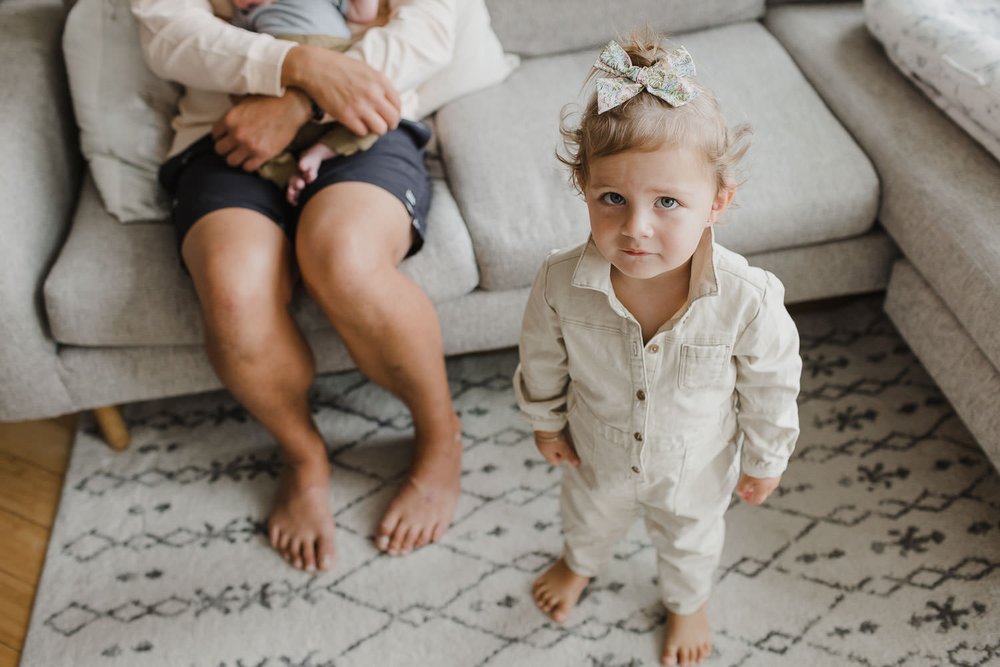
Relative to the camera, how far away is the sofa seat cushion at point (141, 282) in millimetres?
1361

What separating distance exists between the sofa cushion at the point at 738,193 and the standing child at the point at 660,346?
37cm

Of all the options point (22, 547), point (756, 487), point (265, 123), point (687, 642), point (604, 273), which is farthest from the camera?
point (22, 547)

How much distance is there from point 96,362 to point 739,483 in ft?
3.39

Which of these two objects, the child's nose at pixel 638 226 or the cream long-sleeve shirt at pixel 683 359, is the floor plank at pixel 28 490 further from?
the child's nose at pixel 638 226

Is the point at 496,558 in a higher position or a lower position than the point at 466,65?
lower

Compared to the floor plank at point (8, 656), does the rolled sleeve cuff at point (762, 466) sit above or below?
above

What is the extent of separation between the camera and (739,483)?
3.67ft

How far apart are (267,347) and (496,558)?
50 centimetres

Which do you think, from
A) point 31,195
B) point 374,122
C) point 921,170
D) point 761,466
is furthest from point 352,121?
point 921,170

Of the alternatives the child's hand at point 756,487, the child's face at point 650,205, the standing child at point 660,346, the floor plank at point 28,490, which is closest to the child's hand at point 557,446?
the standing child at point 660,346

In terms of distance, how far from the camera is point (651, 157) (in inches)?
32.8

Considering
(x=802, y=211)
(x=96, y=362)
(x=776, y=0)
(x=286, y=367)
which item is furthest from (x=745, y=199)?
(x=96, y=362)

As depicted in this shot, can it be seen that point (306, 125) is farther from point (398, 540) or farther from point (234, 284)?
point (398, 540)

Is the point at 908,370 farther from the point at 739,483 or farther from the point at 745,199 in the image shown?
the point at 739,483
